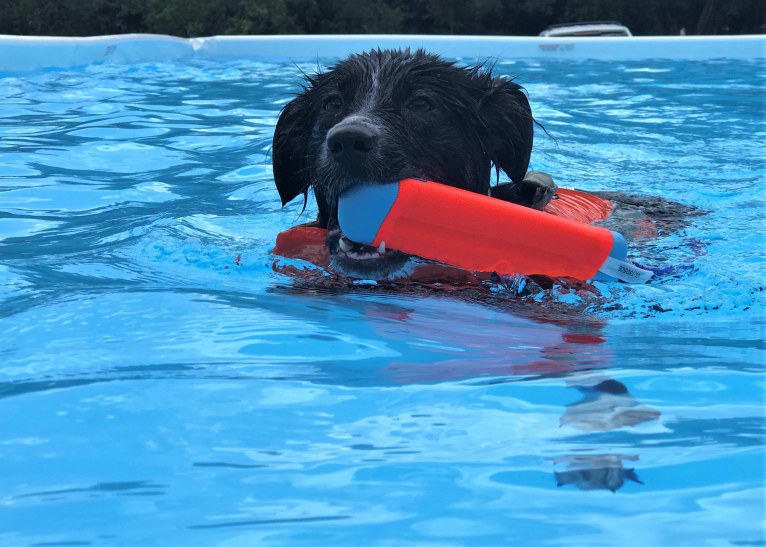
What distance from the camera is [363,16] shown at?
929 inches

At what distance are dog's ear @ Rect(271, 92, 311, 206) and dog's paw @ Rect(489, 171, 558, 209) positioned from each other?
1052 millimetres

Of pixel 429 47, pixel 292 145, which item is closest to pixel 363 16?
pixel 429 47

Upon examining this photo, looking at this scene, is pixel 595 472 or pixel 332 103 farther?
pixel 332 103

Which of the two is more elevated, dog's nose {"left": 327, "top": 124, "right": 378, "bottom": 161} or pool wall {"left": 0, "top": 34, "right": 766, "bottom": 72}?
pool wall {"left": 0, "top": 34, "right": 766, "bottom": 72}

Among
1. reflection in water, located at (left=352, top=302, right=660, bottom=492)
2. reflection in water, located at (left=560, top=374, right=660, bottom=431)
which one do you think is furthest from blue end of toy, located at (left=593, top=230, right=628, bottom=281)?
reflection in water, located at (left=560, top=374, right=660, bottom=431)

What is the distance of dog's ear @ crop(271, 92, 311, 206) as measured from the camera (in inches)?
184

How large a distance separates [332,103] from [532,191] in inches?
41.9

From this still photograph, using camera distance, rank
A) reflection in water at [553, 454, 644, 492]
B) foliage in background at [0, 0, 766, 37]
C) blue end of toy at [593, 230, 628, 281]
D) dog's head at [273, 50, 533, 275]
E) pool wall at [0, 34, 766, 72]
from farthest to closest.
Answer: foliage in background at [0, 0, 766, 37]
pool wall at [0, 34, 766, 72]
dog's head at [273, 50, 533, 275]
blue end of toy at [593, 230, 628, 281]
reflection in water at [553, 454, 644, 492]

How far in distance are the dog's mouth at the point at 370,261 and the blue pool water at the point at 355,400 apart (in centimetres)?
11

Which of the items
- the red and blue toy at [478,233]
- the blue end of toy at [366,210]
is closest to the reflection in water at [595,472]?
the red and blue toy at [478,233]

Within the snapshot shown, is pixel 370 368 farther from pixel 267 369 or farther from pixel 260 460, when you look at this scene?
pixel 260 460

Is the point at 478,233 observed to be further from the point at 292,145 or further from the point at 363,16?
the point at 363,16

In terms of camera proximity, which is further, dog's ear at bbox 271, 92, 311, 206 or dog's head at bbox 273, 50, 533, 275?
dog's ear at bbox 271, 92, 311, 206

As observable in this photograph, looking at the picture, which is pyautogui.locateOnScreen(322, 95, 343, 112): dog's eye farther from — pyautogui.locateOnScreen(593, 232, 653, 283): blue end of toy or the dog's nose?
pyautogui.locateOnScreen(593, 232, 653, 283): blue end of toy
